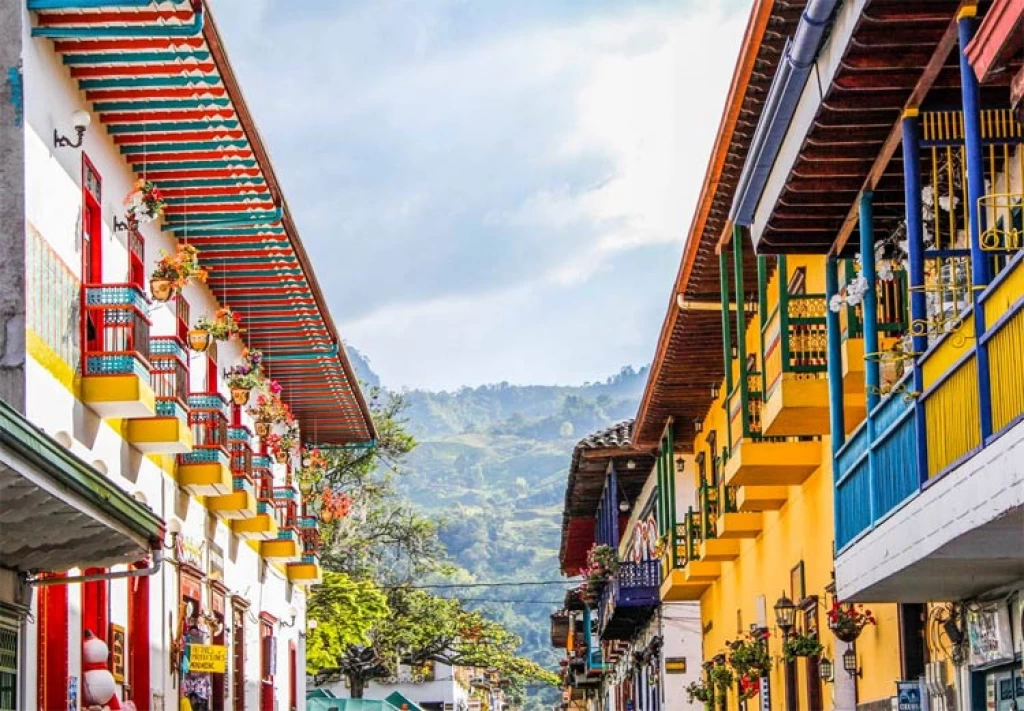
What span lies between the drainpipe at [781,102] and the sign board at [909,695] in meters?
3.94

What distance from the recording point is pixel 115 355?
1573 cm

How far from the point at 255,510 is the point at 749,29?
1052cm

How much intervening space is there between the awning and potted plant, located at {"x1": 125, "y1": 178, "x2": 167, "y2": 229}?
12.9ft

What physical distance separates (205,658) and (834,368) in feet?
27.0

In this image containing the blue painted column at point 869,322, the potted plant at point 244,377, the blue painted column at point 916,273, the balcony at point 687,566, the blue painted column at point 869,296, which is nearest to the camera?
the blue painted column at point 916,273

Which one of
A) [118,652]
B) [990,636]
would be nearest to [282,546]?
[118,652]

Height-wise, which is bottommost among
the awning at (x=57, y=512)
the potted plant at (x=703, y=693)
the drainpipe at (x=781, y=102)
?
the potted plant at (x=703, y=693)

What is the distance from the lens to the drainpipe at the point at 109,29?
47.4 feet

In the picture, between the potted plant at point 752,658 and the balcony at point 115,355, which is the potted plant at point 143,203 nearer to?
the balcony at point 115,355

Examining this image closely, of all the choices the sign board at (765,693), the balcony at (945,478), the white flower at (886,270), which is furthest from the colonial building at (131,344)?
the sign board at (765,693)

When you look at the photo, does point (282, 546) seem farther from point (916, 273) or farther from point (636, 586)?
point (916, 273)

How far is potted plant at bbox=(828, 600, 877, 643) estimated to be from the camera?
59.9 ft

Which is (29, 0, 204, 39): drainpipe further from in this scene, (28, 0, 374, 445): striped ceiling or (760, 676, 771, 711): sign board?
(760, 676, 771, 711): sign board

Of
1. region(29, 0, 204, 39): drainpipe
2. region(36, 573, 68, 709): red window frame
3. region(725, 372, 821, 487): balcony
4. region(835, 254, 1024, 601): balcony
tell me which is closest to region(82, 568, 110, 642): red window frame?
region(36, 573, 68, 709): red window frame
